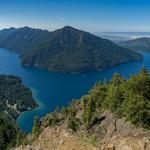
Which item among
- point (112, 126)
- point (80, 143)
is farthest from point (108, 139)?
point (112, 126)

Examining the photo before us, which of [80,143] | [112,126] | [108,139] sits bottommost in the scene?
[112,126]

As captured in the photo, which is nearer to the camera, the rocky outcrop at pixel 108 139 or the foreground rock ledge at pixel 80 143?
the foreground rock ledge at pixel 80 143

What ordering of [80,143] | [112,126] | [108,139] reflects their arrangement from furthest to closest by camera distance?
1. [112,126]
2. [108,139]
3. [80,143]

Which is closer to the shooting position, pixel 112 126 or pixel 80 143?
pixel 80 143

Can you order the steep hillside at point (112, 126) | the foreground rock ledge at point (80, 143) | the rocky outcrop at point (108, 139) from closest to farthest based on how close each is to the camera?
the foreground rock ledge at point (80, 143) < the rocky outcrop at point (108, 139) < the steep hillside at point (112, 126)

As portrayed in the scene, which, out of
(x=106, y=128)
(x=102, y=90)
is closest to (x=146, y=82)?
(x=106, y=128)

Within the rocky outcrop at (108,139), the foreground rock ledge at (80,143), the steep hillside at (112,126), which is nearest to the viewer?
the foreground rock ledge at (80,143)

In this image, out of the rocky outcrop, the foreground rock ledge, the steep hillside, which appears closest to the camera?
the foreground rock ledge

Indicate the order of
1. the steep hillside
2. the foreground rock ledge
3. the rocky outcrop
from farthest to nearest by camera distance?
1. the steep hillside
2. the rocky outcrop
3. the foreground rock ledge

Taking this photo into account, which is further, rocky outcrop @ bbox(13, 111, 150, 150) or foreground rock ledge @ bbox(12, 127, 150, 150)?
rocky outcrop @ bbox(13, 111, 150, 150)

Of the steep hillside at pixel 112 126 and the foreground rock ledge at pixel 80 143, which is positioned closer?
the foreground rock ledge at pixel 80 143

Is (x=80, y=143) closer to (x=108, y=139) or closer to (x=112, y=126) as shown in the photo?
(x=108, y=139)

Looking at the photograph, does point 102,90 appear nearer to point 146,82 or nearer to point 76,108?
point 76,108
